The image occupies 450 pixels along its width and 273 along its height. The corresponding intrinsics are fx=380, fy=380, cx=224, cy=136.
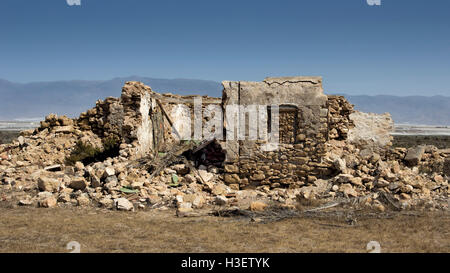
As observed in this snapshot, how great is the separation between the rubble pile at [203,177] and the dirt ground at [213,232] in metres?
0.61

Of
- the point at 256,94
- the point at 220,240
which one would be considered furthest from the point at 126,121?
the point at 220,240

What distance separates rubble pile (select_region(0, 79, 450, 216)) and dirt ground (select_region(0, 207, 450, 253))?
0.61 metres

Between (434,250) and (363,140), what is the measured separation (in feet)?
22.5

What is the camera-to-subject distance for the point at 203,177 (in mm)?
9562

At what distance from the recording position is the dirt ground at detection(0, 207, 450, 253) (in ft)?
18.5

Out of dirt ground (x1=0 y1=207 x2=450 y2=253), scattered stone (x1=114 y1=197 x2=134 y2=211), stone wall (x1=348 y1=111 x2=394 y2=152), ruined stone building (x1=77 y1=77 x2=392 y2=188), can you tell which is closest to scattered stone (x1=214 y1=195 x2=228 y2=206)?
dirt ground (x1=0 y1=207 x2=450 y2=253)

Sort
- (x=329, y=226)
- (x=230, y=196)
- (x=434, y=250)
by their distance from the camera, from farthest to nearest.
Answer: (x=230, y=196) → (x=329, y=226) → (x=434, y=250)

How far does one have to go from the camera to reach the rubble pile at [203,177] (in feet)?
27.2

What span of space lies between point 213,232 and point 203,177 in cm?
327

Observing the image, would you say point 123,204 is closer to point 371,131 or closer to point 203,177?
point 203,177

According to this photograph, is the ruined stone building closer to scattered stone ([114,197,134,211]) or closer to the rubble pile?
the rubble pile
